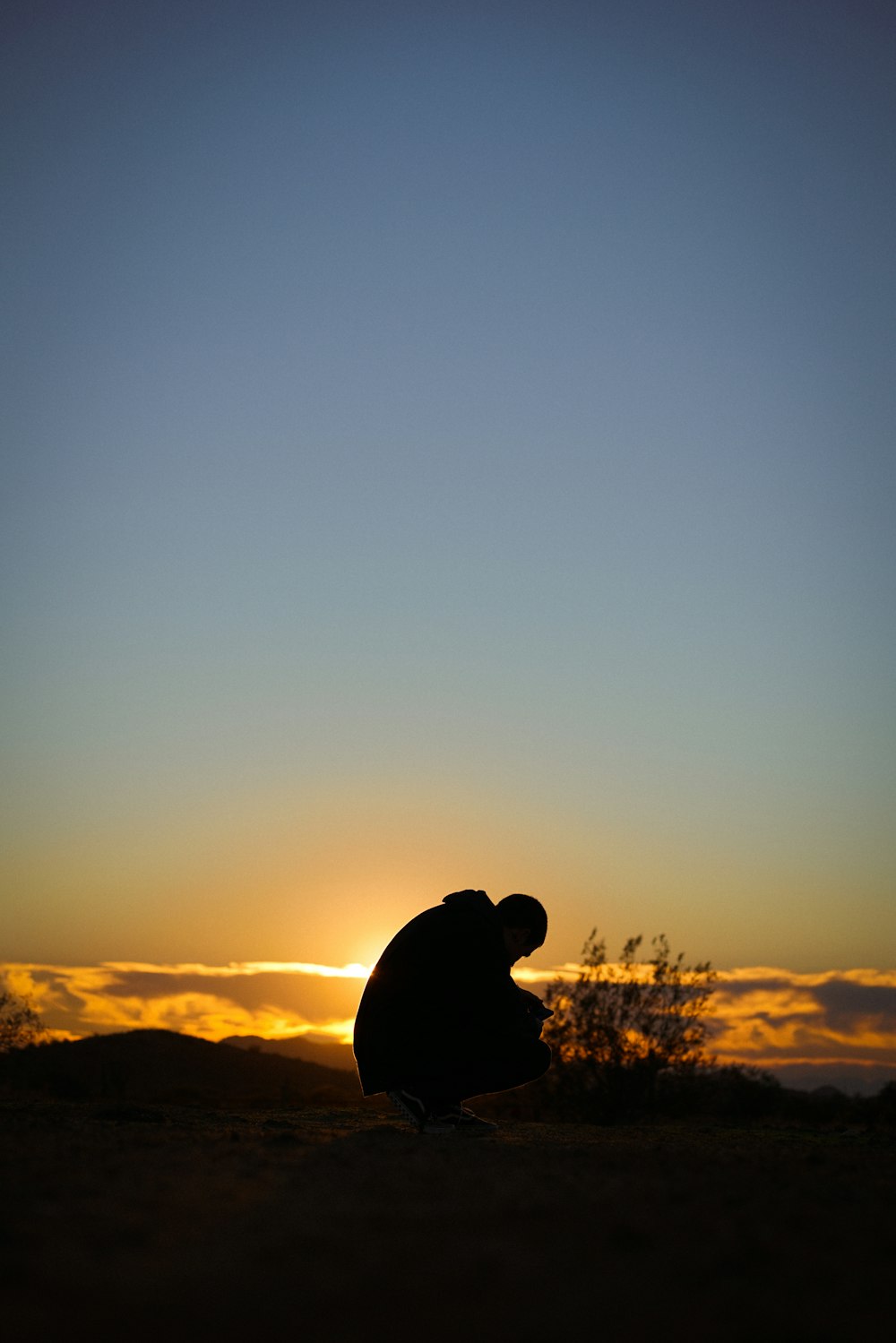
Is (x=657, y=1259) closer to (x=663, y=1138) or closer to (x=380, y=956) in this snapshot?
(x=380, y=956)

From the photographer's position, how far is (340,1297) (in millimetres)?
2480

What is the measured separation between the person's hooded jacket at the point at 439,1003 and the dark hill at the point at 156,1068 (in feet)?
34.8

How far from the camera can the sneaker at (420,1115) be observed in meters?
6.71

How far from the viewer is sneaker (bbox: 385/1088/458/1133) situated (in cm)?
671

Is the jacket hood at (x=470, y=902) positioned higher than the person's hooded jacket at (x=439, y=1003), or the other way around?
the jacket hood at (x=470, y=902)

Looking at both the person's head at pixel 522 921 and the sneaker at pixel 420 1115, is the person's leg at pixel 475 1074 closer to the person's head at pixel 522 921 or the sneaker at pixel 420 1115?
the sneaker at pixel 420 1115

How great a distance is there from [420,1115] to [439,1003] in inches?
A: 26.2

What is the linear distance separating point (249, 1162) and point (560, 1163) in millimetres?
1326

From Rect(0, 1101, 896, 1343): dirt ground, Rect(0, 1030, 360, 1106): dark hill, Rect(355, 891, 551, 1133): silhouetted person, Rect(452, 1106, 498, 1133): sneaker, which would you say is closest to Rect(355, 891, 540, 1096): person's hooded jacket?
Rect(355, 891, 551, 1133): silhouetted person

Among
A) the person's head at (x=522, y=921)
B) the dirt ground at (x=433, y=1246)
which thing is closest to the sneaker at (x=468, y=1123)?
the person's head at (x=522, y=921)

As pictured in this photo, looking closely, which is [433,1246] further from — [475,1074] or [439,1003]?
[475,1074]

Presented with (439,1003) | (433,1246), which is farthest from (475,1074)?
(433,1246)

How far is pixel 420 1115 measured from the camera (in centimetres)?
675

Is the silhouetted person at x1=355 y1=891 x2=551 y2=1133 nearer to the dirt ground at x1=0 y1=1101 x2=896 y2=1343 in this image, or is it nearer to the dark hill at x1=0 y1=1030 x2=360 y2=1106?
the dirt ground at x1=0 y1=1101 x2=896 y2=1343
